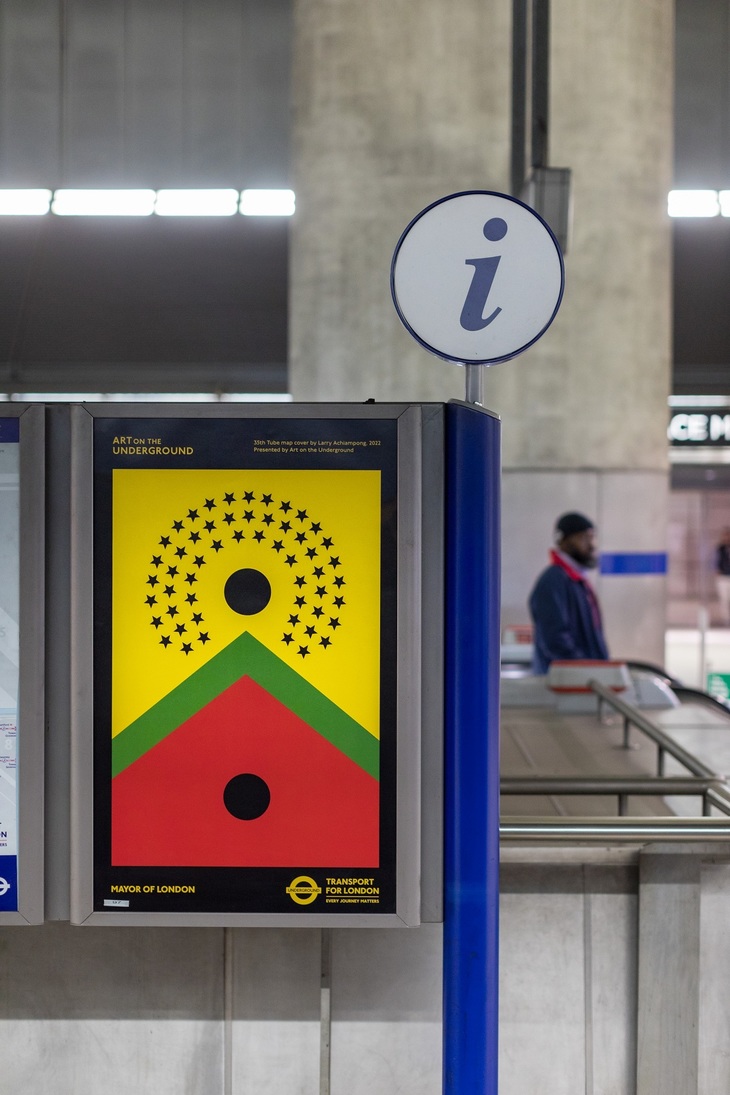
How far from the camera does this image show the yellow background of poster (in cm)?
214

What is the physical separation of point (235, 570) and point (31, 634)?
1.54ft

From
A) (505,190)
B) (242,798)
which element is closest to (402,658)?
(242,798)

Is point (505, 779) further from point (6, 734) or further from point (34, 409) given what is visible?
point (34, 409)

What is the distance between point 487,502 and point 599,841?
918mm

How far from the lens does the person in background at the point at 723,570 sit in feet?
40.6

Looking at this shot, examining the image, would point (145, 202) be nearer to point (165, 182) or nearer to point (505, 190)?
point (165, 182)

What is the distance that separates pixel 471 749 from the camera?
2.12 meters

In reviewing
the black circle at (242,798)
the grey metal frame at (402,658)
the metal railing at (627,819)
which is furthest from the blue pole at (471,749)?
the black circle at (242,798)

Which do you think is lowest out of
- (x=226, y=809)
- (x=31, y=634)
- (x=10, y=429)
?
(x=226, y=809)

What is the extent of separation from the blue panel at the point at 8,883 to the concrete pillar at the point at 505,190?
820 centimetres

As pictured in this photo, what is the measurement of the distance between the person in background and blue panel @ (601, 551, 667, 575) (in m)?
2.09

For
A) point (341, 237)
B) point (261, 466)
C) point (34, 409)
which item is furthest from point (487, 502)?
point (341, 237)

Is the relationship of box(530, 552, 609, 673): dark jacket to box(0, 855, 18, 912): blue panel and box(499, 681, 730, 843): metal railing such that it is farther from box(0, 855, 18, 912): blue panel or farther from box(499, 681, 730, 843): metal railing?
box(0, 855, 18, 912): blue panel

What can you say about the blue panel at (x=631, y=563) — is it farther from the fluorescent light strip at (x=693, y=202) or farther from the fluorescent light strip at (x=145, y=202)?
the fluorescent light strip at (x=145, y=202)
